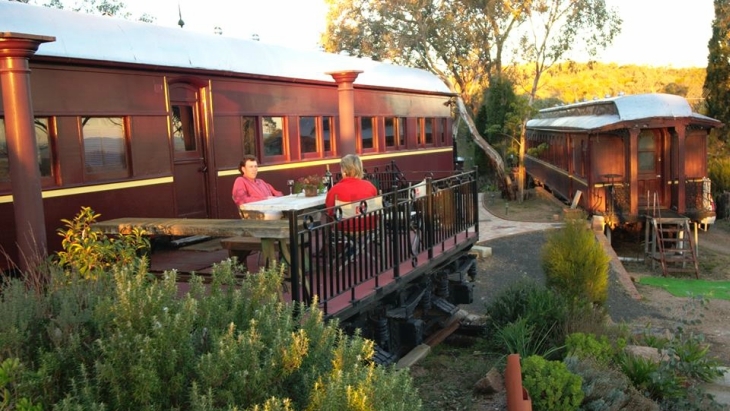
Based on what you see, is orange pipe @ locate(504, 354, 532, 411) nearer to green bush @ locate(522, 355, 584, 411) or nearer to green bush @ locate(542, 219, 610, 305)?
green bush @ locate(522, 355, 584, 411)

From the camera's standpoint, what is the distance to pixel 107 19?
8688 millimetres

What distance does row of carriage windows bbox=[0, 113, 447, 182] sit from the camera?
24.2 feet

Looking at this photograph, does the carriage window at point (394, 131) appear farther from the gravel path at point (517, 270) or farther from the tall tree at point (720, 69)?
the tall tree at point (720, 69)

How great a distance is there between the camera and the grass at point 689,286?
535 inches

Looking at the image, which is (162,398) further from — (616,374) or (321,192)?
(321,192)

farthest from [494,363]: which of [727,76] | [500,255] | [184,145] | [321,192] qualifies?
[727,76]

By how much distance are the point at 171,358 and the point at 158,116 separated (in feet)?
19.9

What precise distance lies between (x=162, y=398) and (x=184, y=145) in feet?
21.9

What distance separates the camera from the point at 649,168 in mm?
18844

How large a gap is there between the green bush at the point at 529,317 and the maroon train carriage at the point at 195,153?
0.74m

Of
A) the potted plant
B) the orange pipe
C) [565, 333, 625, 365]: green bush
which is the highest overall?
the potted plant

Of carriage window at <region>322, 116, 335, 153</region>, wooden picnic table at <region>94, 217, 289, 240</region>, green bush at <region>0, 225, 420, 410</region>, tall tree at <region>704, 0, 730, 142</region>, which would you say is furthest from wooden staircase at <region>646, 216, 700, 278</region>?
green bush at <region>0, 225, 420, 410</region>

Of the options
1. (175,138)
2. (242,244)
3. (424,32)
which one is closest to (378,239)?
(242,244)

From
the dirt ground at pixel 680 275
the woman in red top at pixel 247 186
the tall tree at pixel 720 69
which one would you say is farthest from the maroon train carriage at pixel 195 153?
the tall tree at pixel 720 69
